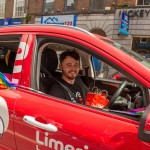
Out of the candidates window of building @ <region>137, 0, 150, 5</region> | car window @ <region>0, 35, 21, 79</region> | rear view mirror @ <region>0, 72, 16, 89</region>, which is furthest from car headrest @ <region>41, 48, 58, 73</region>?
window of building @ <region>137, 0, 150, 5</region>

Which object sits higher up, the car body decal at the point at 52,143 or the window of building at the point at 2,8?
the window of building at the point at 2,8

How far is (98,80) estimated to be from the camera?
12.2 ft

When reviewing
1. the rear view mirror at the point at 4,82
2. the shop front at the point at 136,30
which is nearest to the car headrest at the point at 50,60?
the rear view mirror at the point at 4,82

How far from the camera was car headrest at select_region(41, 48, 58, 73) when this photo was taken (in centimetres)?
278

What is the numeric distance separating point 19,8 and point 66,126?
21.6 meters

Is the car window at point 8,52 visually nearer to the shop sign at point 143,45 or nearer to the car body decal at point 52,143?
the car body decal at point 52,143

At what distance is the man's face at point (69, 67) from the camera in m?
2.84

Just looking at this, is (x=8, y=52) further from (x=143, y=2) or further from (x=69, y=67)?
(x=143, y=2)

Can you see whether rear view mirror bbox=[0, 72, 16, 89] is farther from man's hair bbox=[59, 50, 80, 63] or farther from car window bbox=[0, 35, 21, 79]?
man's hair bbox=[59, 50, 80, 63]

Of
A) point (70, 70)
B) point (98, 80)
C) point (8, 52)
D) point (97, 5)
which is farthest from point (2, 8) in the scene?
point (70, 70)

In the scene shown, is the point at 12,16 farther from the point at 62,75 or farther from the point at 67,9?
the point at 62,75

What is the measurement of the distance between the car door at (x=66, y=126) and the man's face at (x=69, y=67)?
567mm

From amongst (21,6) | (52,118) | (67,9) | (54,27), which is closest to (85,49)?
(54,27)

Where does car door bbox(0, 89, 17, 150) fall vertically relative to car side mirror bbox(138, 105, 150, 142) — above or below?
below
